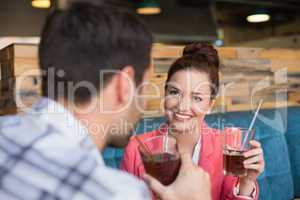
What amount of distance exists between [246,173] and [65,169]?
0.70 meters

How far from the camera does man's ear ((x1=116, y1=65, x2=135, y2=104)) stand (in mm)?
774

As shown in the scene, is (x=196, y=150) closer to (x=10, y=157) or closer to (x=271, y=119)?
(x=10, y=157)

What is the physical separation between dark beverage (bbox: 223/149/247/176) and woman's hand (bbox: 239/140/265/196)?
0.01m

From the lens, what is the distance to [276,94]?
2.69m

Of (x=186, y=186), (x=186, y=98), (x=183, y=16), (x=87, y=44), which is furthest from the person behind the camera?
(x=183, y=16)

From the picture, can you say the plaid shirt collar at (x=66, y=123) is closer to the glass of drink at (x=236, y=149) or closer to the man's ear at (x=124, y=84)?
the man's ear at (x=124, y=84)

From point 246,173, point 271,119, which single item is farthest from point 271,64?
point 246,173

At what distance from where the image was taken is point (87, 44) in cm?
74

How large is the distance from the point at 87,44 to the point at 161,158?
1.10 feet

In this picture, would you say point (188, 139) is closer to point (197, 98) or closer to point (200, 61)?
point (197, 98)

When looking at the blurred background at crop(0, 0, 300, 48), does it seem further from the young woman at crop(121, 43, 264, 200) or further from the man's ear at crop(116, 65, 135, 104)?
the man's ear at crop(116, 65, 135, 104)

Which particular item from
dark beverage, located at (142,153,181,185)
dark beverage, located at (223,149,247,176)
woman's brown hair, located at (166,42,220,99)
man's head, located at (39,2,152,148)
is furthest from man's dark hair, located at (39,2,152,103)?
woman's brown hair, located at (166,42,220,99)

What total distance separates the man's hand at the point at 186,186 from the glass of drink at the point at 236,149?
1.09 ft

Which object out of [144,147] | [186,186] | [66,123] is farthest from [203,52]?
[66,123]
